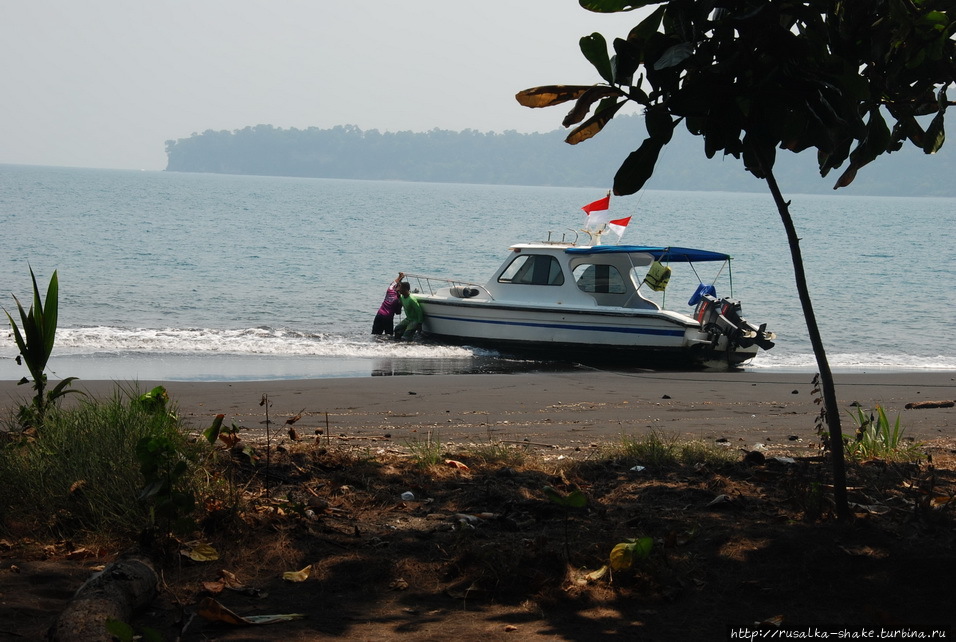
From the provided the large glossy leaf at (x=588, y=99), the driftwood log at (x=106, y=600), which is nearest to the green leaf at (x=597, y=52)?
the large glossy leaf at (x=588, y=99)

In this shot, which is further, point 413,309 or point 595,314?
point 413,309

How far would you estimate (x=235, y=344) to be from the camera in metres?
18.6

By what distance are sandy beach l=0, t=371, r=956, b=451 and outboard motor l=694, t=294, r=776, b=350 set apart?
3.29ft

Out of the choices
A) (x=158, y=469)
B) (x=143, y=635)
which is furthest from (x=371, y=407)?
(x=143, y=635)

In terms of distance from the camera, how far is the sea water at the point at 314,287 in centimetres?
1717

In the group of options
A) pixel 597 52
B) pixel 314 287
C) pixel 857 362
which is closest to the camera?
pixel 597 52

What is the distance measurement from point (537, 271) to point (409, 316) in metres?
2.90

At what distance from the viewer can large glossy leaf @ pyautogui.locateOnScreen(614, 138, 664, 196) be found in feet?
14.2

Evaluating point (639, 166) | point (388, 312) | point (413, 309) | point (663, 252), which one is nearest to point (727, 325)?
point (663, 252)

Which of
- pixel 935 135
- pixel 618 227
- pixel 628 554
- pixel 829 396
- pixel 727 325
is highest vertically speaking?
pixel 618 227

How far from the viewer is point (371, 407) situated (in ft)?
34.7

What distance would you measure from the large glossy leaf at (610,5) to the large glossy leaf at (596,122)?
41 cm

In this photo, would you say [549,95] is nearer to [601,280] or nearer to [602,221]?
[601,280]

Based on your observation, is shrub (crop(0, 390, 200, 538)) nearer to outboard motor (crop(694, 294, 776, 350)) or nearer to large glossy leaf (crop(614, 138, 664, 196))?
large glossy leaf (crop(614, 138, 664, 196))
